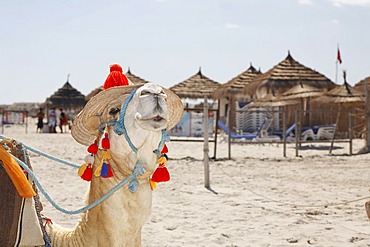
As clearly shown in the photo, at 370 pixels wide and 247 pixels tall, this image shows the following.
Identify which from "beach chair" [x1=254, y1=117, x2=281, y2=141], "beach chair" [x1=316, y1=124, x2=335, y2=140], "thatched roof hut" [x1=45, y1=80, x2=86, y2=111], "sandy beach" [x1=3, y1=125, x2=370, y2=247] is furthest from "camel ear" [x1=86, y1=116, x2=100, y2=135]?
"thatched roof hut" [x1=45, y1=80, x2=86, y2=111]

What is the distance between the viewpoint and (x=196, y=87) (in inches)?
1147

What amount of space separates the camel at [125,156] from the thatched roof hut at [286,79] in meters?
22.5

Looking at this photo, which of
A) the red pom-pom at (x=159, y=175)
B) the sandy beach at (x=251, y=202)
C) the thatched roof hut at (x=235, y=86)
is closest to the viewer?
the red pom-pom at (x=159, y=175)

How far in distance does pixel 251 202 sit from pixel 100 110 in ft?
17.1

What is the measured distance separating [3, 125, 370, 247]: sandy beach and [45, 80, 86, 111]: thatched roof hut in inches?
1099

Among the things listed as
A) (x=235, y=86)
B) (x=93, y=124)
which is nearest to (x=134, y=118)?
(x=93, y=124)

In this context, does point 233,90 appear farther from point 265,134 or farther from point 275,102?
point 265,134

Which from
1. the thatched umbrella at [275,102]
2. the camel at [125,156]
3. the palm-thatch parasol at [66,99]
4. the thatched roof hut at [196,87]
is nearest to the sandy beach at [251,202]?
the camel at [125,156]

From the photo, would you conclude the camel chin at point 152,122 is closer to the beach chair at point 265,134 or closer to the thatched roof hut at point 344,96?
the beach chair at point 265,134

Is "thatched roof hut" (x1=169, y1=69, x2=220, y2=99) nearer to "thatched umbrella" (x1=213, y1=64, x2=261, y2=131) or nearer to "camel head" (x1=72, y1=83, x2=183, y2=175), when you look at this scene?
"thatched umbrella" (x1=213, y1=64, x2=261, y2=131)

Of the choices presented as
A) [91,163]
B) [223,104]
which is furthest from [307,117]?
[91,163]

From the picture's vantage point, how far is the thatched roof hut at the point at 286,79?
80.3ft

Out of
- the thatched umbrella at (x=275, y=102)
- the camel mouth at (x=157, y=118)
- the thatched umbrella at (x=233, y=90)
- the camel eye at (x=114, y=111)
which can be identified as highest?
the thatched umbrella at (x=233, y=90)

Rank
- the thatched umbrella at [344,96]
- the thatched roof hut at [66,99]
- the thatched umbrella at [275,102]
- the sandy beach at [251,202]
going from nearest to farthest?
the sandy beach at [251,202], the thatched umbrella at [344,96], the thatched umbrella at [275,102], the thatched roof hut at [66,99]
